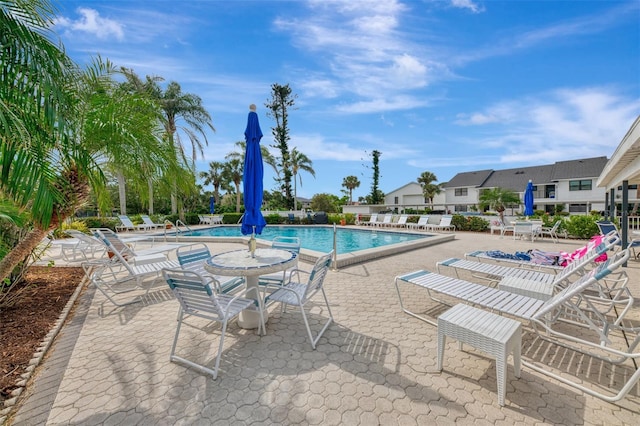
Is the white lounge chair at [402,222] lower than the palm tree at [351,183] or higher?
lower

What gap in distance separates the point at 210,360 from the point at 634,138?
7.29 metres

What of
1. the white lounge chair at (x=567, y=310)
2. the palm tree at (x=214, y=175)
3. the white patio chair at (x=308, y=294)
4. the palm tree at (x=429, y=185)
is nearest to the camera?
the white lounge chair at (x=567, y=310)

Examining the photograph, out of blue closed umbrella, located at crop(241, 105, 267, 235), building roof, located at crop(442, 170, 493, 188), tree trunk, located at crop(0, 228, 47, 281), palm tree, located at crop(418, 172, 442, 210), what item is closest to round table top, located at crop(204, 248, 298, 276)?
blue closed umbrella, located at crop(241, 105, 267, 235)

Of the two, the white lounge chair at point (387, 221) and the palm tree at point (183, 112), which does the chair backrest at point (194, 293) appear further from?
the palm tree at point (183, 112)

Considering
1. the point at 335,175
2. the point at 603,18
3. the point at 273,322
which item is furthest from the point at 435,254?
the point at 335,175

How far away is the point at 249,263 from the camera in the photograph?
347 cm

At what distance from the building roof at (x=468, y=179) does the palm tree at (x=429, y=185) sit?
185 cm

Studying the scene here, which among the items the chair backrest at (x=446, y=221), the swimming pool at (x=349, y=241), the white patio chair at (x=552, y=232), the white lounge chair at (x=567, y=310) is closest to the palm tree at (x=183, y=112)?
the swimming pool at (x=349, y=241)

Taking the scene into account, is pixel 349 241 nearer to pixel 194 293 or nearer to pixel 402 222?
pixel 402 222

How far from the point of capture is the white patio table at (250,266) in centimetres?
322

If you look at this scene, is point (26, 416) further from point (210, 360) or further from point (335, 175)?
point (335, 175)

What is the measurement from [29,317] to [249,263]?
348cm

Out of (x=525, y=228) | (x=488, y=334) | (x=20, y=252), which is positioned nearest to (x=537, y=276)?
(x=488, y=334)

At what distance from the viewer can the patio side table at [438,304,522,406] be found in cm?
214
